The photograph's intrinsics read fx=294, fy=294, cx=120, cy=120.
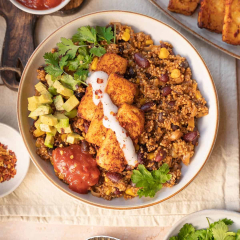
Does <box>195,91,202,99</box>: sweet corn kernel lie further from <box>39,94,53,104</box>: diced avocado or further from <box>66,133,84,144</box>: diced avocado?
<box>39,94,53,104</box>: diced avocado

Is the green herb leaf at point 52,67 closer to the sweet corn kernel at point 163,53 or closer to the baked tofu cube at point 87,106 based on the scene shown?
the baked tofu cube at point 87,106

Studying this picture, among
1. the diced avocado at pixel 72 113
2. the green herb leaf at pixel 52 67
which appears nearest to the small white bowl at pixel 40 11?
the green herb leaf at pixel 52 67

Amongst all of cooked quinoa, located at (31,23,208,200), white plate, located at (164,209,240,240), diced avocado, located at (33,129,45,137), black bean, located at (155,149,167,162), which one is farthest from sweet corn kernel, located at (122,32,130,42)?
white plate, located at (164,209,240,240)

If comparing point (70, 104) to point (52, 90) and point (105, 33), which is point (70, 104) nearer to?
point (52, 90)

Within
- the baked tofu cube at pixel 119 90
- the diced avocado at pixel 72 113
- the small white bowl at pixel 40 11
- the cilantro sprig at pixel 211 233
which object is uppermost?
the small white bowl at pixel 40 11

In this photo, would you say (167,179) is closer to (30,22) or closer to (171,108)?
(171,108)

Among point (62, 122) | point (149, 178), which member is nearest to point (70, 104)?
point (62, 122)
